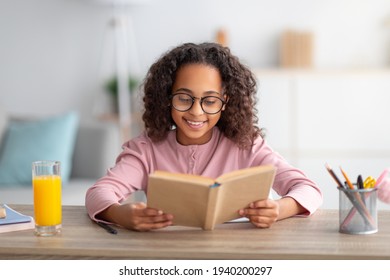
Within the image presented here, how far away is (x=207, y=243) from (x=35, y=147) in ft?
8.45

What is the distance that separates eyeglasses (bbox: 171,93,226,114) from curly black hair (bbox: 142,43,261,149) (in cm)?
A: 9

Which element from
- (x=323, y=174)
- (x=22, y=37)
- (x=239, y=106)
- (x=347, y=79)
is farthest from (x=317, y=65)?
(x=239, y=106)

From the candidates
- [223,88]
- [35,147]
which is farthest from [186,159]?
[35,147]

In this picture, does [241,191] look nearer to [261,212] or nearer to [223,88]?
[261,212]

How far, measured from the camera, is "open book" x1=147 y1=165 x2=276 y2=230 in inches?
64.9

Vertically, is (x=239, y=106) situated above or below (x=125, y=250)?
above

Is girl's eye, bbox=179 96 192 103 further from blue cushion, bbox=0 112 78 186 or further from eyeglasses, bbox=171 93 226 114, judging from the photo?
blue cushion, bbox=0 112 78 186

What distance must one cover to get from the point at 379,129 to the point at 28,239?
11.4 feet

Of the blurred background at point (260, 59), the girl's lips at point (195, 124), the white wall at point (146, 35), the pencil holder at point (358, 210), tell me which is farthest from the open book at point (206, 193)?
the white wall at point (146, 35)

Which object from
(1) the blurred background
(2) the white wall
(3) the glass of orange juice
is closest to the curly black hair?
(3) the glass of orange juice

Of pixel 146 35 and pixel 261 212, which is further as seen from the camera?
pixel 146 35

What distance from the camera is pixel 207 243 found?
1650 mm

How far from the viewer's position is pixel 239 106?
216cm
